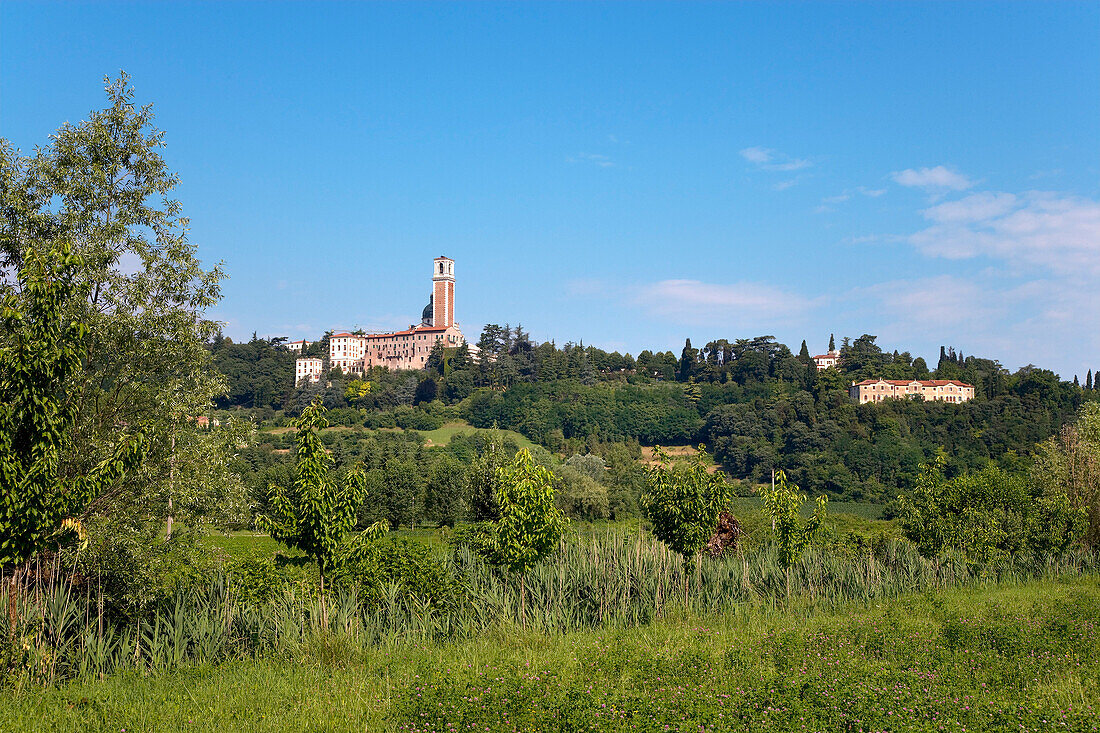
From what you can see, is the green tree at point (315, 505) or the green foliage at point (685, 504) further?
the green foliage at point (685, 504)

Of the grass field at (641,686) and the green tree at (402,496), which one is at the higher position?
the grass field at (641,686)

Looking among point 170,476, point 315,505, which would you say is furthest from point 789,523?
point 170,476

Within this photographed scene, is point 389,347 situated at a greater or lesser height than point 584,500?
greater

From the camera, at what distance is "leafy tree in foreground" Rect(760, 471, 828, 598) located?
15.8m

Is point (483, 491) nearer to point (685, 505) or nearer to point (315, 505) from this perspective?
point (685, 505)

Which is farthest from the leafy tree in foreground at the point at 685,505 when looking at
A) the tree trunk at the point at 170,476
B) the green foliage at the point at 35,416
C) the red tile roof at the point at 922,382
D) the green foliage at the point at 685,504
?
the red tile roof at the point at 922,382

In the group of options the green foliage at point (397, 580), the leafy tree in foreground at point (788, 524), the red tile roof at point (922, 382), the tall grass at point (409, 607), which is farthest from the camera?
the red tile roof at point (922, 382)

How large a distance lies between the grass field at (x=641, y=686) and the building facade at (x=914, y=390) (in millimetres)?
112354

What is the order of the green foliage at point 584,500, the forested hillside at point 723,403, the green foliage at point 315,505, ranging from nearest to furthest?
the green foliage at point 315,505, the green foliage at point 584,500, the forested hillside at point 723,403

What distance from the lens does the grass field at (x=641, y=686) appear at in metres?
6.96

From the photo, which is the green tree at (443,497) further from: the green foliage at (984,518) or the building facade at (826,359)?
the building facade at (826,359)

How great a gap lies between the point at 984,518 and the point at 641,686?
16095 millimetres

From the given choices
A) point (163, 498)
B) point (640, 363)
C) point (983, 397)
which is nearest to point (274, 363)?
point (640, 363)

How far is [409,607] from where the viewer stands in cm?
1188
